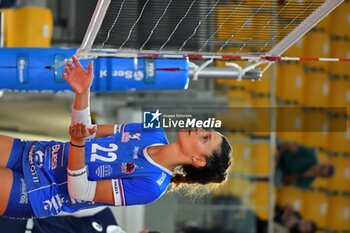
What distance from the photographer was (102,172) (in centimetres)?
273

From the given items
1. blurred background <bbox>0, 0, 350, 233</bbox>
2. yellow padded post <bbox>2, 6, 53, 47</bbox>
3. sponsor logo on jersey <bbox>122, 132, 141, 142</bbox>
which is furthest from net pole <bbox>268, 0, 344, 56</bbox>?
yellow padded post <bbox>2, 6, 53, 47</bbox>

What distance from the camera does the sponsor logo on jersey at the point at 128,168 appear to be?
→ 272 cm

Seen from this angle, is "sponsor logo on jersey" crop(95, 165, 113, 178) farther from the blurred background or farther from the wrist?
the blurred background

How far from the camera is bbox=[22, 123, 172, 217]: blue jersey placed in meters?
2.70

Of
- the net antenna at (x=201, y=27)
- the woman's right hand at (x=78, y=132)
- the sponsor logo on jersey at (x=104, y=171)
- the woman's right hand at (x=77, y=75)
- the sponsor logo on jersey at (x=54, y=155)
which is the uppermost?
the net antenna at (x=201, y=27)

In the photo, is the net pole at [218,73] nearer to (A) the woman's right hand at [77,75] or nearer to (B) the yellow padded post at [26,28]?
(B) the yellow padded post at [26,28]

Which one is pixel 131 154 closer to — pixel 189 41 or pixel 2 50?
pixel 189 41

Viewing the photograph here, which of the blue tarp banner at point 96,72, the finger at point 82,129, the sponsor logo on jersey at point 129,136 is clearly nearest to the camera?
the finger at point 82,129

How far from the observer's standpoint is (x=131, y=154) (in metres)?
2.75

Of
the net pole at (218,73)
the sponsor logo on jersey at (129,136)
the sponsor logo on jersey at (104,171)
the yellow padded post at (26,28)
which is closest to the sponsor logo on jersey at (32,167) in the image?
the sponsor logo on jersey at (104,171)

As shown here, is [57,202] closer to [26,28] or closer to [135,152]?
[135,152]

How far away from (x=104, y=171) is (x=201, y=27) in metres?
0.73

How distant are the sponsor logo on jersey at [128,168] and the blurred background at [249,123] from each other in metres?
0.31

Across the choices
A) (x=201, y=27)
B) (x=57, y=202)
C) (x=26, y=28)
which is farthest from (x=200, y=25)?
(x=26, y=28)
